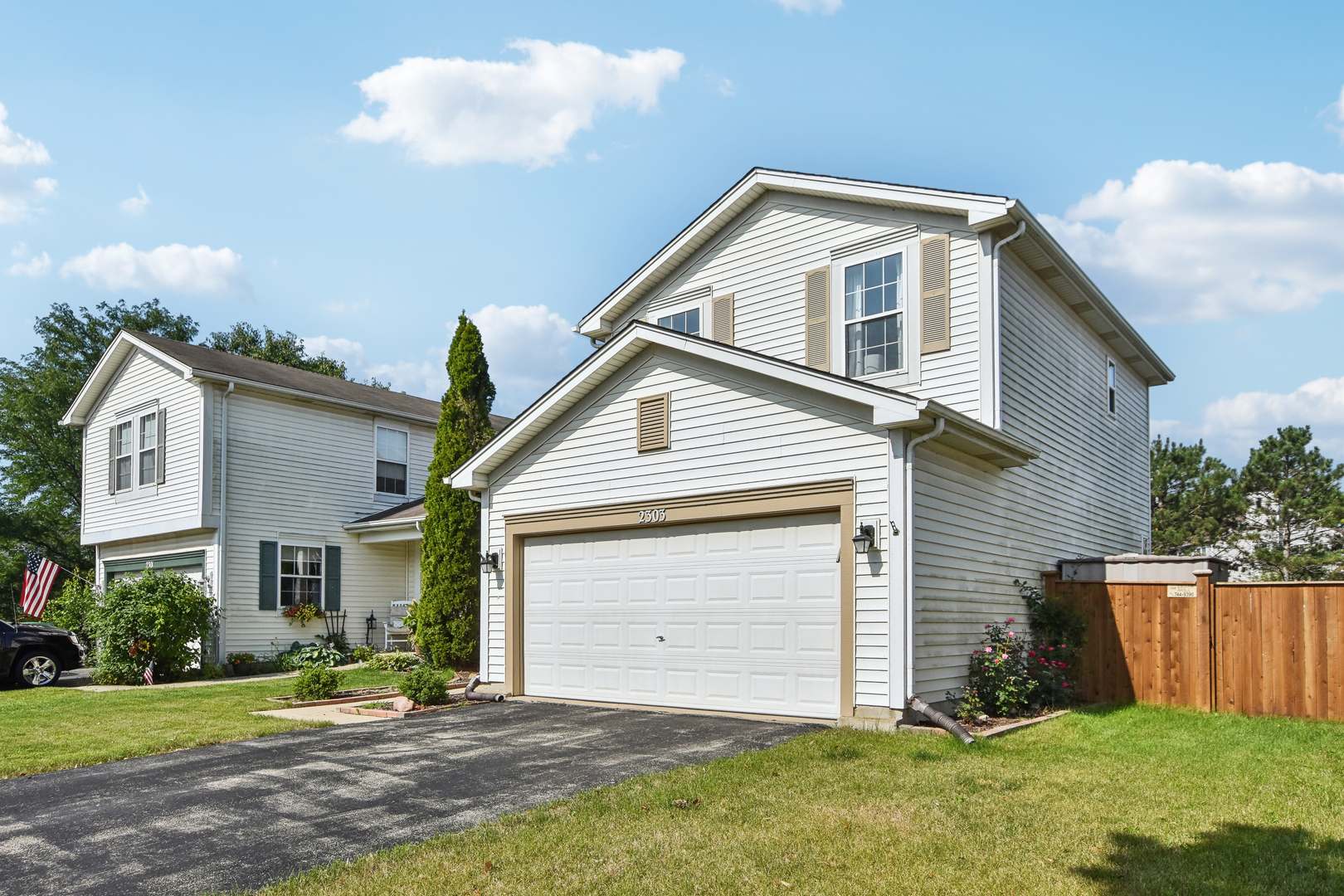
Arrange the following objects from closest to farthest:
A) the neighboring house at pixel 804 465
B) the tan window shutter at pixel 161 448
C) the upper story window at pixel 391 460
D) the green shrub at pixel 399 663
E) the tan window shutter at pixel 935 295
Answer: the neighboring house at pixel 804 465
the tan window shutter at pixel 935 295
the green shrub at pixel 399 663
the tan window shutter at pixel 161 448
the upper story window at pixel 391 460

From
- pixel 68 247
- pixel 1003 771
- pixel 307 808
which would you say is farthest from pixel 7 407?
pixel 1003 771

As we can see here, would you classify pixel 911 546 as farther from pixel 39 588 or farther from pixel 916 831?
pixel 39 588

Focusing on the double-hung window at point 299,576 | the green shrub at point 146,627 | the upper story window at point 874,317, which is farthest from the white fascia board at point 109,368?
the upper story window at point 874,317

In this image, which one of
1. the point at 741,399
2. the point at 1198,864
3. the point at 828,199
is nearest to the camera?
the point at 1198,864

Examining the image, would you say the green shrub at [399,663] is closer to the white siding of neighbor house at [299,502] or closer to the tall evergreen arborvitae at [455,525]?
the tall evergreen arborvitae at [455,525]

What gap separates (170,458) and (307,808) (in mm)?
16312

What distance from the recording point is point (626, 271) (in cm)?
1631

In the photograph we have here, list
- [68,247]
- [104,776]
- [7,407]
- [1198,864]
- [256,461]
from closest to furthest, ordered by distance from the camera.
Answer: [1198,864], [104,776], [256,461], [68,247], [7,407]

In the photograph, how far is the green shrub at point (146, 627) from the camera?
17562 mm

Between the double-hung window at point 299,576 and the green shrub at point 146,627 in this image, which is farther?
the double-hung window at point 299,576

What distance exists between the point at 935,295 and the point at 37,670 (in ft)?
55.6

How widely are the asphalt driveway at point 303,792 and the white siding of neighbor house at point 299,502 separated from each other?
1057 cm

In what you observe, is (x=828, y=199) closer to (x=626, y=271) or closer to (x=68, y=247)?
(x=626, y=271)

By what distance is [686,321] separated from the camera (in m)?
15.6
